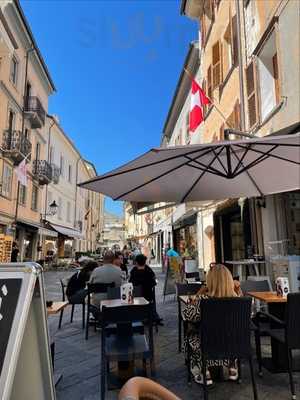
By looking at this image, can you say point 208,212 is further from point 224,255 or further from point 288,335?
point 288,335

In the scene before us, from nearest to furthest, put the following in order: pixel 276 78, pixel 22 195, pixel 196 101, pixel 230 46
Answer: pixel 276 78
pixel 196 101
pixel 230 46
pixel 22 195

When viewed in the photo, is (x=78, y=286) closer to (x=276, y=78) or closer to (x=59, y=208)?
(x=276, y=78)

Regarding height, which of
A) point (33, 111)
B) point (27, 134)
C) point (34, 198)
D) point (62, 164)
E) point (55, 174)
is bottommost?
point (34, 198)

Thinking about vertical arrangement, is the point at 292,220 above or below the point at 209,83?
below

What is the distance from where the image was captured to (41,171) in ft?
75.5

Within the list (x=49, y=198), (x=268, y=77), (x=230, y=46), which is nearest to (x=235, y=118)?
(x=268, y=77)

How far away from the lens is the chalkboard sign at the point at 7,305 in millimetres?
1654

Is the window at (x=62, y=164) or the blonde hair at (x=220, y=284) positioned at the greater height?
the window at (x=62, y=164)

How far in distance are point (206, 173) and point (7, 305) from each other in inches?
167

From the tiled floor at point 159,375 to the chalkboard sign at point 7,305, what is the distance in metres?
2.42

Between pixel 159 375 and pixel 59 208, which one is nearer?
pixel 159 375

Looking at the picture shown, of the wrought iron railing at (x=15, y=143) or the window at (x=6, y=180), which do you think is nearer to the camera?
the window at (x=6, y=180)

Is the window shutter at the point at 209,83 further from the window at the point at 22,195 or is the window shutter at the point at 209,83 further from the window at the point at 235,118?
the window at the point at 22,195

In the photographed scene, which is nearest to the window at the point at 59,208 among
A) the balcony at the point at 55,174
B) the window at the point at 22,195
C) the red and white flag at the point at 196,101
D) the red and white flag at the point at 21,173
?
the balcony at the point at 55,174
